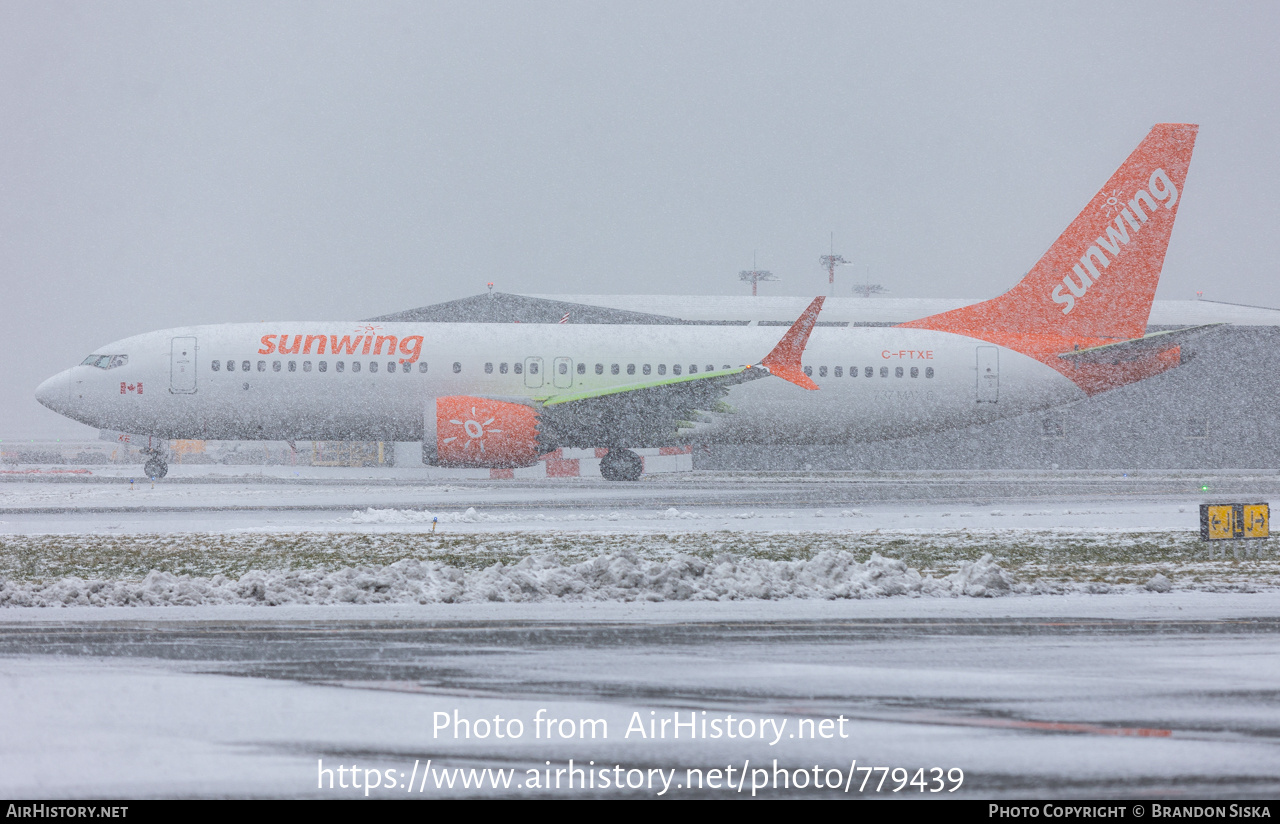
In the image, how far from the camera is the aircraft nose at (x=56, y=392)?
2864cm

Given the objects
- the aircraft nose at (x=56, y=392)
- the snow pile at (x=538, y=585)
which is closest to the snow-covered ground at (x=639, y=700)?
the snow pile at (x=538, y=585)

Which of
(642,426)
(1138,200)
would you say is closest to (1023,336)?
(1138,200)

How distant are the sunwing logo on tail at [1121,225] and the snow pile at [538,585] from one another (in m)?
20.0

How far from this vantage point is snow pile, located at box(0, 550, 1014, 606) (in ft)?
36.2

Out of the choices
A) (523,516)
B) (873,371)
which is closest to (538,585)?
(523,516)

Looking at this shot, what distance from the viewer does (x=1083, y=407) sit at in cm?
4312

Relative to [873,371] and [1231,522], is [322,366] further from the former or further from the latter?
[1231,522]

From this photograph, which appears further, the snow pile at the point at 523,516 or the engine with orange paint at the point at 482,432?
the engine with orange paint at the point at 482,432

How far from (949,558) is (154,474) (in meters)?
23.3

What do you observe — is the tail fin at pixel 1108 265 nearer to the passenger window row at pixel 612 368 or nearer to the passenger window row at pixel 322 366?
the passenger window row at pixel 612 368

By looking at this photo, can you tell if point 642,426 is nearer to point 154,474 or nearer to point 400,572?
point 154,474

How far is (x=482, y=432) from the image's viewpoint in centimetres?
2614

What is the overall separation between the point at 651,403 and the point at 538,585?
54.0 ft

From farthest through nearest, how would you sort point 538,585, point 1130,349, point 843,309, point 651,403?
point 843,309
point 1130,349
point 651,403
point 538,585
